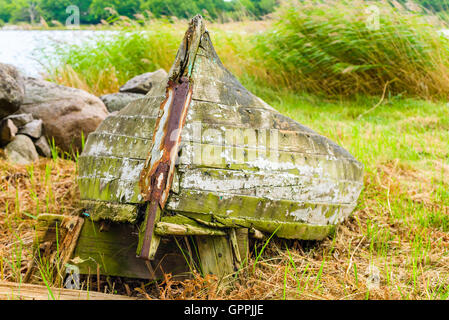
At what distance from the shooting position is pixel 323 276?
1713 mm

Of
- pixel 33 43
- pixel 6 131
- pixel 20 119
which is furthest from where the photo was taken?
pixel 33 43

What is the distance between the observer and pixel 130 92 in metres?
4.90

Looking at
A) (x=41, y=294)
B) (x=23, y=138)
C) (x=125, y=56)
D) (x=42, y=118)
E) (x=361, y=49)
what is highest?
(x=361, y=49)

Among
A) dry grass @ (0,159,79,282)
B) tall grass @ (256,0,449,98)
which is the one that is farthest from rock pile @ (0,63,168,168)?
tall grass @ (256,0,449,98)

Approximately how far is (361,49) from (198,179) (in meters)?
4.98

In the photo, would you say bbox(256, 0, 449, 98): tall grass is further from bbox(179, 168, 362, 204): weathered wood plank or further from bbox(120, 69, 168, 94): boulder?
bbox(179, 168, 362, 204): weathered wood plank

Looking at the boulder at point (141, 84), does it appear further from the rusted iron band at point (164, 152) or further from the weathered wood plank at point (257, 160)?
the weathered wood plank at point (257, 160)

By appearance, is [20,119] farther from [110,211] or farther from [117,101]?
[110,211]

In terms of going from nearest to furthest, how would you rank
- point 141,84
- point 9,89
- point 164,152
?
point 164,152
point 9,89
point 141,84

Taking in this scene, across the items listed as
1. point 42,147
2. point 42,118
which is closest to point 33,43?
point 42,118

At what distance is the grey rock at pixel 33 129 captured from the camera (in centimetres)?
343
